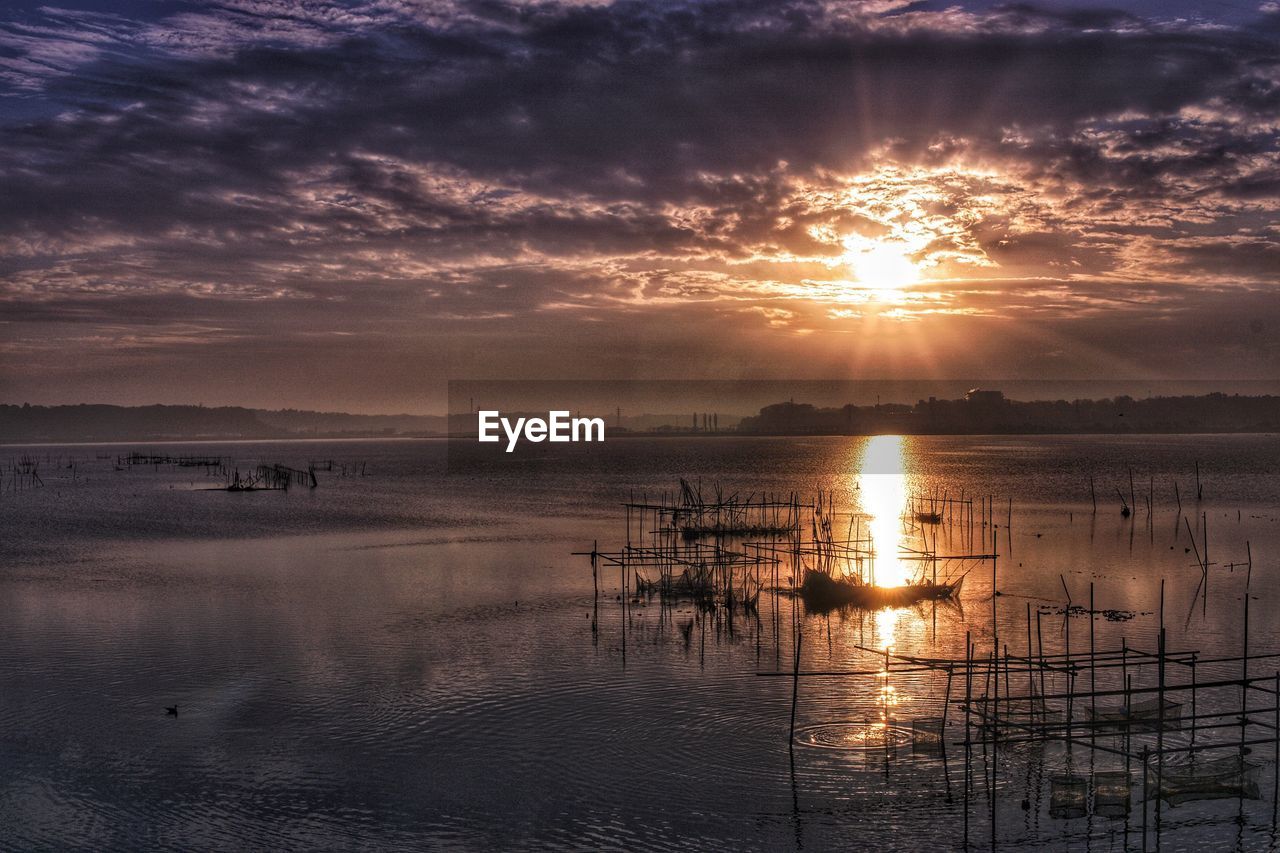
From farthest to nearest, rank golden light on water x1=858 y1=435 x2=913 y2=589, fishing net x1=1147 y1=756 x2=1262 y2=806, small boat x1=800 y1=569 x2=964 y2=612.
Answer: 1. golden light on water x1=858 y1=435 x2=913 y2=589
2. small boat x1=800 y1=569 x2=964 y2=612
3. fishing net x1=1147 y1=756 x2=1262 y2=806

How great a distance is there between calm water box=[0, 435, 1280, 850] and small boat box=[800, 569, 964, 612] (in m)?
0.97

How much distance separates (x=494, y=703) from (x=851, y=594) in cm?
1340

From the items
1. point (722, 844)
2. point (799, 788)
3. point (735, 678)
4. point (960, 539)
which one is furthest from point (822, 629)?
point (960, 539)

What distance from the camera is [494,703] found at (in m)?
19.2

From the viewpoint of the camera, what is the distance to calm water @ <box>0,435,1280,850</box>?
45.6ft

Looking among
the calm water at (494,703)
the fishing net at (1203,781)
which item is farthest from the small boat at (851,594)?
the fishing net at (1203,781)

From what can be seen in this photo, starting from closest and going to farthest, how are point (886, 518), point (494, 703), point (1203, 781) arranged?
1. point (1203, 781)
2. point (494, 703)
3. point (886, 518)

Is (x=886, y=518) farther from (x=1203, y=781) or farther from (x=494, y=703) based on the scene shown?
(x=1203, y=781)

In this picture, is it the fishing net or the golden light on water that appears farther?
the golden light on water

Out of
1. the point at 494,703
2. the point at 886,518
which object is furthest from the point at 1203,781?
the point at 886,518

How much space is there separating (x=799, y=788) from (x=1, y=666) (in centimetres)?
1750

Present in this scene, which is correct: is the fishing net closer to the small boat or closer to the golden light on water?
the golden light on water

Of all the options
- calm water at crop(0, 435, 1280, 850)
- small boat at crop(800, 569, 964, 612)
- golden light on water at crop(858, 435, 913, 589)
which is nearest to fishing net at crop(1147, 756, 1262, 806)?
calm water at crop(0, 435, 1280, 850)

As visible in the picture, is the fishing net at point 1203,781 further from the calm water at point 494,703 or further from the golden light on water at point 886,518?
the golden light on water at point 886,518
